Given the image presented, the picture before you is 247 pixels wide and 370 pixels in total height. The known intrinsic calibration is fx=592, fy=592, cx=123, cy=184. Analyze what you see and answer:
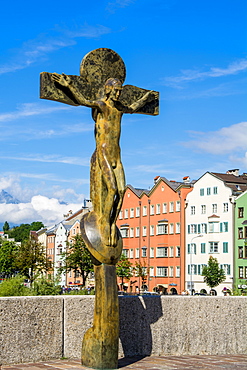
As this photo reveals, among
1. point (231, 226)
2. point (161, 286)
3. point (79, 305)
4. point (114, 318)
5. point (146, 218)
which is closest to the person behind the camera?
point (114, 318)

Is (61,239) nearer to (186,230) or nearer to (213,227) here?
(186,230)

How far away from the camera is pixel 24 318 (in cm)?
849

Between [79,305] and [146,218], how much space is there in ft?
250

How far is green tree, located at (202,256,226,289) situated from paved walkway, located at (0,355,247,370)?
58.1 m

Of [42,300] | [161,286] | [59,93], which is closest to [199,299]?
[42,300]

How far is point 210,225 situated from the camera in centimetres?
7244

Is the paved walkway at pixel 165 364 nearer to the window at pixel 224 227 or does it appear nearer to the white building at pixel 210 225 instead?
the white building at pixel 210 225

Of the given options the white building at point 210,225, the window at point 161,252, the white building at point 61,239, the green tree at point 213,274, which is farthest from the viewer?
the white building at point 61,239

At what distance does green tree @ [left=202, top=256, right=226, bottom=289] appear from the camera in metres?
66.8

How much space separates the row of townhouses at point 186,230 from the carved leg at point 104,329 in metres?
55.7

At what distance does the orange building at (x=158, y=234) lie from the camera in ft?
253

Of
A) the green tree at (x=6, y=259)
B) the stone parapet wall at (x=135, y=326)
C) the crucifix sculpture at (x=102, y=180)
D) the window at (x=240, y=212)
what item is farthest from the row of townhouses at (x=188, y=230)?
the crucifix sculpture at (x=102, y=180)

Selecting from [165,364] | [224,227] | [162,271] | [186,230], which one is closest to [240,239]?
[224,227]

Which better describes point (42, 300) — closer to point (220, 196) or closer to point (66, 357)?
point (66, 357)
